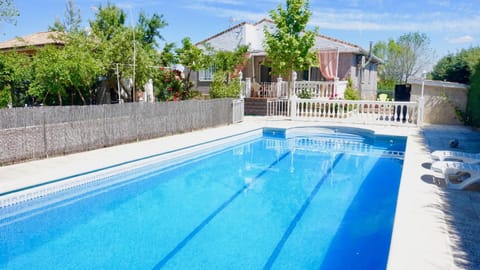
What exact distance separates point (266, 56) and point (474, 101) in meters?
11.5

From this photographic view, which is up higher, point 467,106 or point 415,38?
point 415,38

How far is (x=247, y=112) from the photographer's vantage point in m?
21.1

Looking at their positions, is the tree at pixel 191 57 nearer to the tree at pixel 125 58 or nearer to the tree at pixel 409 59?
the tree at pixel 125 58

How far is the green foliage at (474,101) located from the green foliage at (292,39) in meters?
7.52

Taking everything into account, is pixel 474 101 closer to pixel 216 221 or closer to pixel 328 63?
pixel 328 63

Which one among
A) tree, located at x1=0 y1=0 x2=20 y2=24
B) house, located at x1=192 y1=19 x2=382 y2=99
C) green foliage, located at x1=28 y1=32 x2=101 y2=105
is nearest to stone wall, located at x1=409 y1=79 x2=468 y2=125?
house, located at x1=192 y1=19 x2=382 y2=99

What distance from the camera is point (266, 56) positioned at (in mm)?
22062

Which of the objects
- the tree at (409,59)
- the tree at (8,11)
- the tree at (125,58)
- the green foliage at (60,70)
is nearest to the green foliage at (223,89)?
the tree at (125,58)

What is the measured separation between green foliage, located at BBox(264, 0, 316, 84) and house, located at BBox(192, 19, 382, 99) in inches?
74.2

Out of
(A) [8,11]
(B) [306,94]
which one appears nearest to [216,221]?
(A) [8,11]

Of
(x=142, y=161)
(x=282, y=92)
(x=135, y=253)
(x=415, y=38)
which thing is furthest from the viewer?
(x=415, y=38)

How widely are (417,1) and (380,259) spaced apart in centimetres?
2147

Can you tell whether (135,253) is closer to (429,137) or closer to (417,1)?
(429,137)

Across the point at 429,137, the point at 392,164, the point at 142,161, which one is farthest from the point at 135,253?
the point at 429,137
